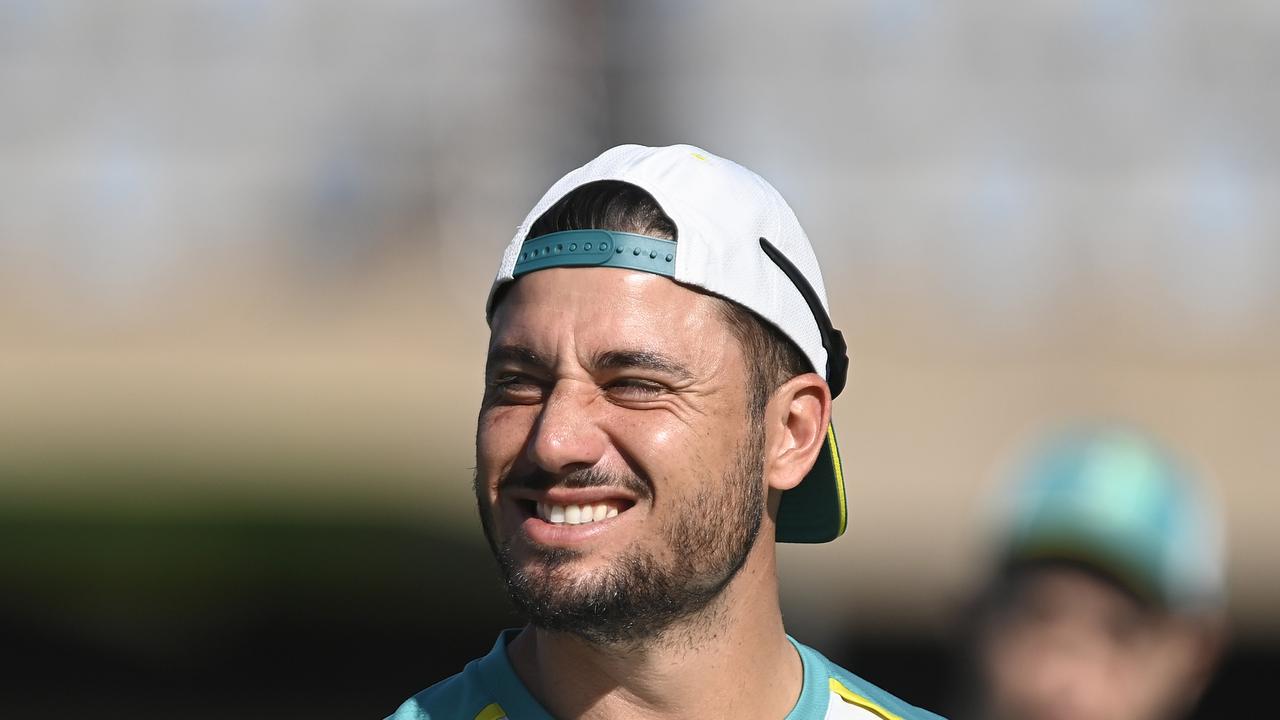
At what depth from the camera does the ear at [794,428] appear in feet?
8.80

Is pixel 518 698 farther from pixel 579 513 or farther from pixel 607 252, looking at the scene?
pixel 607 252

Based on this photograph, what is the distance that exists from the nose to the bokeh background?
7294 millimetres

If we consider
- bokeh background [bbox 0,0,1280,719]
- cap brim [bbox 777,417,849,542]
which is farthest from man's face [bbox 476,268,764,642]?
bokeh background [bbox 0,0,1280,719]

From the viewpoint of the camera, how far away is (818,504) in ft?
9.71

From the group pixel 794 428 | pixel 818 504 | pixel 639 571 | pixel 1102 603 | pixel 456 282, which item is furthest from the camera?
pixel 456 282

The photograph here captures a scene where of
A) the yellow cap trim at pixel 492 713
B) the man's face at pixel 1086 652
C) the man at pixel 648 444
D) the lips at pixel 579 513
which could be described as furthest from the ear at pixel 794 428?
the man's face at pixel 1086 652

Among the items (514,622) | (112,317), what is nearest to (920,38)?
(514,622)

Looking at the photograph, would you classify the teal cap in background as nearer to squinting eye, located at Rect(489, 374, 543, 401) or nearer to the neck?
the neck

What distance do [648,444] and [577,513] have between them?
0.52 feet

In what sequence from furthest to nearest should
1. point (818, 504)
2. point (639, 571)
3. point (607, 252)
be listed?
point (818, 504), point (607, 252), point (639, 571)

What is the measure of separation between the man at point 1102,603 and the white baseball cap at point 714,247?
0.74 m

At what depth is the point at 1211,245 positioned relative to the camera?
465 inches

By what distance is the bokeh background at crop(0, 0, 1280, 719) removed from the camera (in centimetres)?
983

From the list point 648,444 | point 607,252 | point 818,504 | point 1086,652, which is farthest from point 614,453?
point 1086,652
